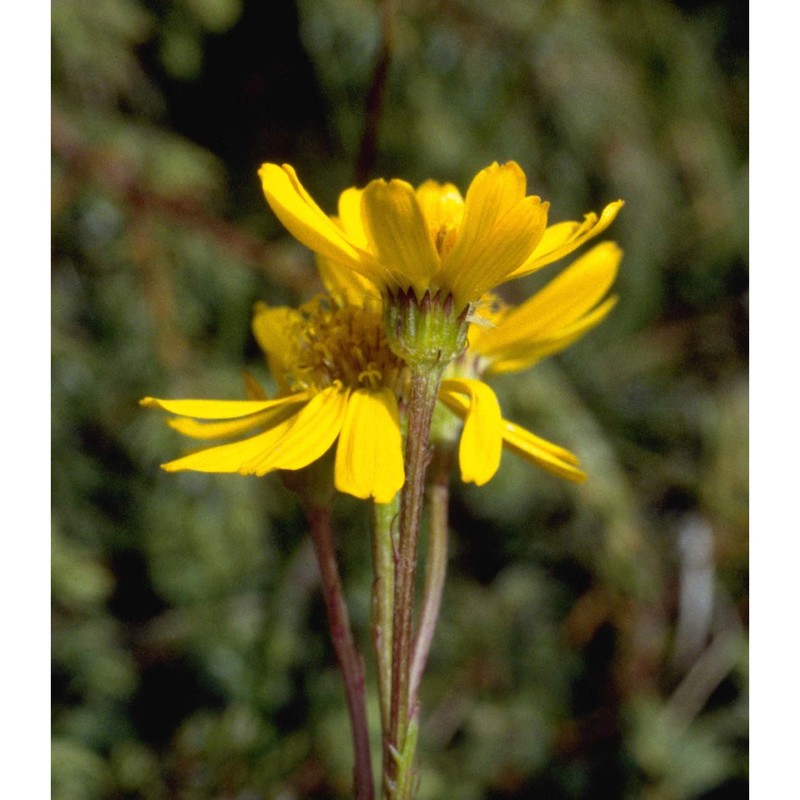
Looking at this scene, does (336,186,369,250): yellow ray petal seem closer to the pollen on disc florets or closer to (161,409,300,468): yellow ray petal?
the pollen on disc florets

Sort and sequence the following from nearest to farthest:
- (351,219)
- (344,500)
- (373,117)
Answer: (351,219), (373,117), (344,500)

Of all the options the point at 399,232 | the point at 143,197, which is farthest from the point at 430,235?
the point at 143,197

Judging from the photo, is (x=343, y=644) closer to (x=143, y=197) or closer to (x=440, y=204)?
(x=440, y=204)

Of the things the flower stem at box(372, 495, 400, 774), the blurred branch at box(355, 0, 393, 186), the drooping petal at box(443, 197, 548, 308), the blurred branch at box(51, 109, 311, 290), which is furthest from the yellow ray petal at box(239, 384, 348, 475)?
the blurred branch at box(51, 109, 311, 290)

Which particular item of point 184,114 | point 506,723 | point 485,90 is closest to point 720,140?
point 485,90

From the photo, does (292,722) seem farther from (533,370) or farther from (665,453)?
(665,453)

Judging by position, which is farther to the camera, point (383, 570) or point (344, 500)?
point (344, 500)
